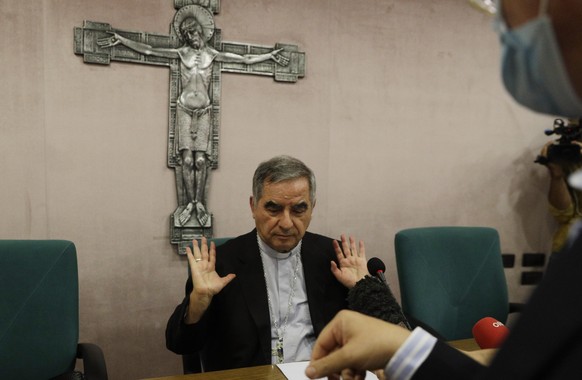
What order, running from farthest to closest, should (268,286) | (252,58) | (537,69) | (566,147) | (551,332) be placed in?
1. (566,147)
2. (252,58)
3. (268,286)
4. (537,69)
5. (551,332)

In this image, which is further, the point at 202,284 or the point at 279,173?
the point at 279,173

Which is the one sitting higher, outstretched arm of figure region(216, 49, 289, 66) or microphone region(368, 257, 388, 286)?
outstretched arm of figure region(216, 49, 289, 66)

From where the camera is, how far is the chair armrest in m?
1.88

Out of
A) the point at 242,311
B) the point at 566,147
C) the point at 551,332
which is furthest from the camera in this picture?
the point at 566,147

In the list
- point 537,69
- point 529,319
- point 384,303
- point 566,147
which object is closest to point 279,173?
point 384,303

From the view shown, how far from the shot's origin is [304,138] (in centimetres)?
321

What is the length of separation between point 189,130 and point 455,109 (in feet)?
6.30

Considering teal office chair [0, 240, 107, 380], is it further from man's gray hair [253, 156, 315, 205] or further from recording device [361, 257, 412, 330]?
recording device [361, 257, 412, 330]

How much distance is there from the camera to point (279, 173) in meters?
2.22

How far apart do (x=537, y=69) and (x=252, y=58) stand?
252 centimetres

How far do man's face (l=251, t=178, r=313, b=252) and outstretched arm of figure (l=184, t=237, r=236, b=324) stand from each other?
274 mm

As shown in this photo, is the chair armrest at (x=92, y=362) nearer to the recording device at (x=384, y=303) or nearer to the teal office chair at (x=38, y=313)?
the teal office chair at (x=38, y=313)

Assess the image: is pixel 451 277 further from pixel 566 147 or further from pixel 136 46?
pixel 136 46

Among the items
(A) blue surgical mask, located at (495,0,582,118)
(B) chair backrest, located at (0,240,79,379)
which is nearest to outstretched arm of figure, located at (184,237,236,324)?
(B) chair backrest, located at (0,240,79,379)
